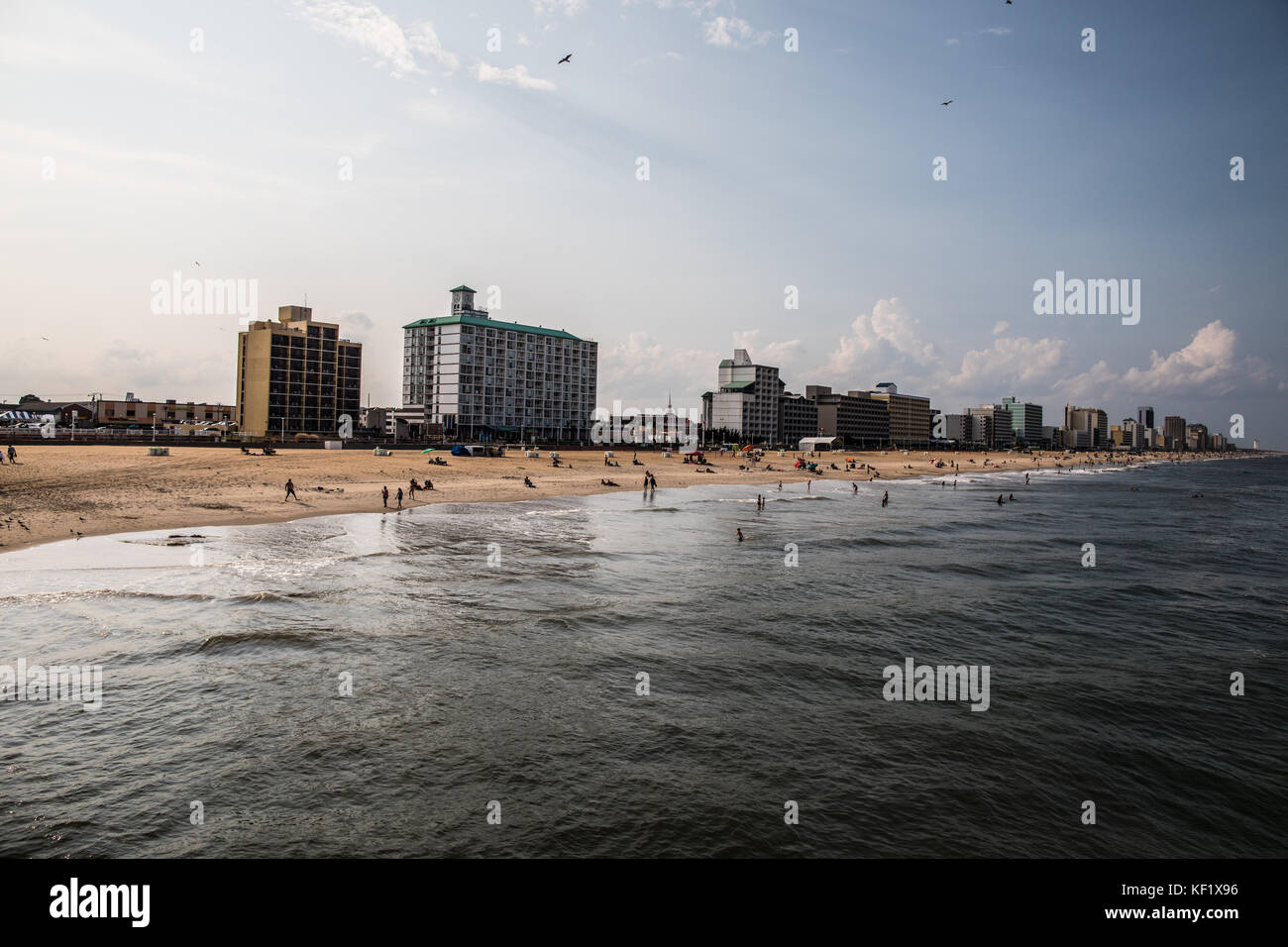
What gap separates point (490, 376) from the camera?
170 metres

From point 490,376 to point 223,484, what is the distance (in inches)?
4715

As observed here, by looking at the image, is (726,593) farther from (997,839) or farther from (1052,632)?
(997,839)

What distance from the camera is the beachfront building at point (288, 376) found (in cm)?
14275

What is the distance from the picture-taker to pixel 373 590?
2562 centimetres

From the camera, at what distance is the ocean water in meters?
11.3

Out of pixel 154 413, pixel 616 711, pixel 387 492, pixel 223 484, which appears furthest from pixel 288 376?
pixel 616 711

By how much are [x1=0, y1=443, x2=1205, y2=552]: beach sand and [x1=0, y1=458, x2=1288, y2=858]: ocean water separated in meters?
6.64

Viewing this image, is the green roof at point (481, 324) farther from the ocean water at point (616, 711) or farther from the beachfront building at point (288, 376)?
the ocean water at point (616, 711)

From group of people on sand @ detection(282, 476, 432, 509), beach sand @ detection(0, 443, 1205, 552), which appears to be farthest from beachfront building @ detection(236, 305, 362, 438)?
group of people on sand @ detection(282, 476, 432, 509)

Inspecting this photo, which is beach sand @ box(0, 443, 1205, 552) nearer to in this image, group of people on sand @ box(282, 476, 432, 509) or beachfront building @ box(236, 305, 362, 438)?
group of people on sand @ box(282, 476, 432, 509)
